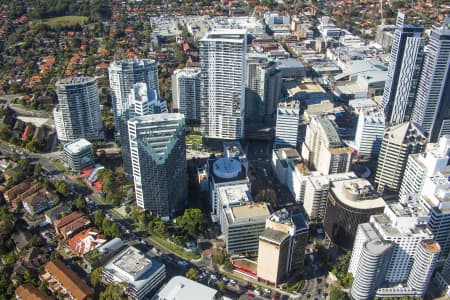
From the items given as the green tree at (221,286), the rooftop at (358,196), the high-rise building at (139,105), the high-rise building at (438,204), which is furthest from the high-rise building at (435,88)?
the green tree at (221,286)

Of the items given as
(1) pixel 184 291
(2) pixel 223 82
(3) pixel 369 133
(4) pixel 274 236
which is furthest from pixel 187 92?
(1) pixel 184 291

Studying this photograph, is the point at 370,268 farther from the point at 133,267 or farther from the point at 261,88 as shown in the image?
the point at 261,88

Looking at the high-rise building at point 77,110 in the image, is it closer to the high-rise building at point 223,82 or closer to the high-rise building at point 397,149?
the high-rise building at point 223,82

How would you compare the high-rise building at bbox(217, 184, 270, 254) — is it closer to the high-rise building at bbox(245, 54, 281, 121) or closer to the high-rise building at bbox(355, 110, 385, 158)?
the high-rise building at bbox(355, 110, 385, 158)

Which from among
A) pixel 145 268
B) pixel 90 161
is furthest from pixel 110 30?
pixel 145 268

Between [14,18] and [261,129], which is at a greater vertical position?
[14,18]

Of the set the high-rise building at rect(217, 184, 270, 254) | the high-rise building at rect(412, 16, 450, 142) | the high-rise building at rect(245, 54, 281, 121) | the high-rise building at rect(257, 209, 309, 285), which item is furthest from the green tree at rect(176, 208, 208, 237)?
the high-rise building at rect(412, 16, 450, 142)

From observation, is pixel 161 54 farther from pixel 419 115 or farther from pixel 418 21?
pixel 418 21
